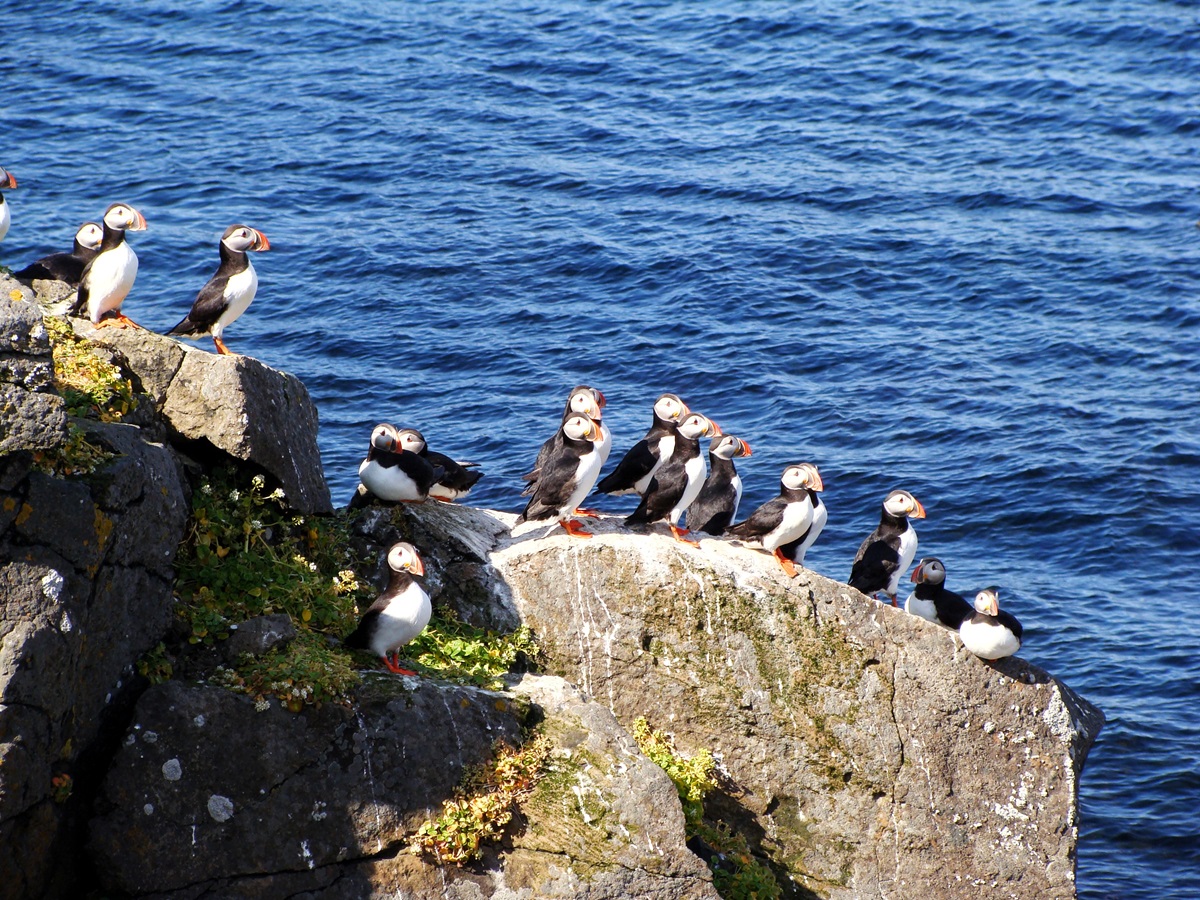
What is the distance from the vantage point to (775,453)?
53.3ft

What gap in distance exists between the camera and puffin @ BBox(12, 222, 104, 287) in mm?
10172

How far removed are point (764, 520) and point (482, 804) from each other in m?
3.11

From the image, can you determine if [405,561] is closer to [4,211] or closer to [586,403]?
[586,403]

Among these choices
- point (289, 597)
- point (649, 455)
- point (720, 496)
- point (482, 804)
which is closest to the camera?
point (482, 804)

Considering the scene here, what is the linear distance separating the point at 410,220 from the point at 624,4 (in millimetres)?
11748

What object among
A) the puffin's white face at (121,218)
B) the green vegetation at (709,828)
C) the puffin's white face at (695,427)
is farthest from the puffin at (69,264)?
the green vegetation at (709,828)

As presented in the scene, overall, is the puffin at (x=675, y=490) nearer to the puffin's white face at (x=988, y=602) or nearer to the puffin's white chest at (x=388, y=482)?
the puffin's white chest at (x=388, y=482)

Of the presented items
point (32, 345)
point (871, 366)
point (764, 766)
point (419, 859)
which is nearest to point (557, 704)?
point (419, 859)

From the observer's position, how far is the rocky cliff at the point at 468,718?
22.2ft

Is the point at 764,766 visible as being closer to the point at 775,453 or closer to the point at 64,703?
the point at 64,703

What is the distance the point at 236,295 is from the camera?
30.9 ft

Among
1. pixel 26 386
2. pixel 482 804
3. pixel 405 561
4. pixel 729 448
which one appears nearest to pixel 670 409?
pixel 729 448

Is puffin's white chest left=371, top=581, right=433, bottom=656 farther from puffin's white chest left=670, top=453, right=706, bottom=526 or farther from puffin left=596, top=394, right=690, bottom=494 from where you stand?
puffin left=596, top=394, right=690, bottom=494

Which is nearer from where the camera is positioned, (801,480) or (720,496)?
(801,480)
